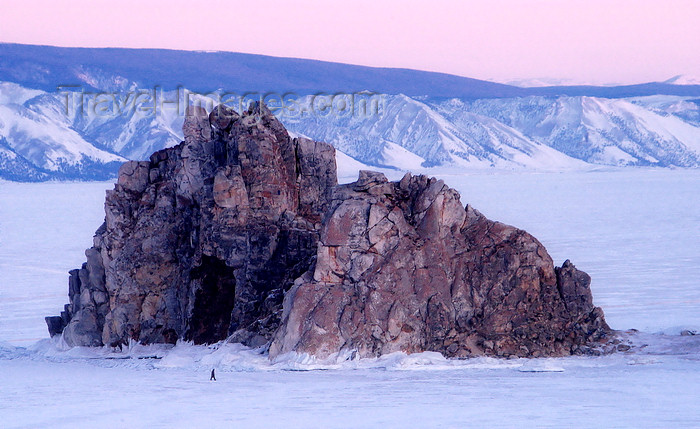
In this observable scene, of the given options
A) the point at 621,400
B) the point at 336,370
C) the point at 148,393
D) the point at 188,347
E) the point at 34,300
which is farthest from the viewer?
the point at 34,300

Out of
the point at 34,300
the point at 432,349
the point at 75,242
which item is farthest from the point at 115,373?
the point at 75,242

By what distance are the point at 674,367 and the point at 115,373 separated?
9681 mm

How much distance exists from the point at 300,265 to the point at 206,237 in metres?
2.08

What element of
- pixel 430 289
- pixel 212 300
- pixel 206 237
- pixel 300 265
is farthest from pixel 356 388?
pixel 206 237

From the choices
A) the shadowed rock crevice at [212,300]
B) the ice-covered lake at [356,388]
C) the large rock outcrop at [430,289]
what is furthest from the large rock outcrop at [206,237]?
the large rock outcrop at [430,289]

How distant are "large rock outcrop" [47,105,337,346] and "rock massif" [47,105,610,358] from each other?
0.10ft

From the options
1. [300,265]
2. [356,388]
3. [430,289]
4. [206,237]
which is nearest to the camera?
[356,388]

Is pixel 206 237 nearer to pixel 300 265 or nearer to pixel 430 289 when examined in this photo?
pixel 300 265

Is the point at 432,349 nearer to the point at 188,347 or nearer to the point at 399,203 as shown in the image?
the point at 399,203

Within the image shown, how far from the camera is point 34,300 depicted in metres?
31.5

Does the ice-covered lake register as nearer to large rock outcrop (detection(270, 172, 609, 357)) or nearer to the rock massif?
large rock outcrop (detection(270, 172, 609, 357))

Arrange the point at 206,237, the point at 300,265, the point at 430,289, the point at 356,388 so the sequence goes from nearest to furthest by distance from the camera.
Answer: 1. the point at 356,388
2. the point at 430,289
3. the point at 300,265
4. the point at 206,237

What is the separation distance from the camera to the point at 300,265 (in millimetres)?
20031

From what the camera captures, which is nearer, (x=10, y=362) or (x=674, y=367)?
(x=674, y=367)
